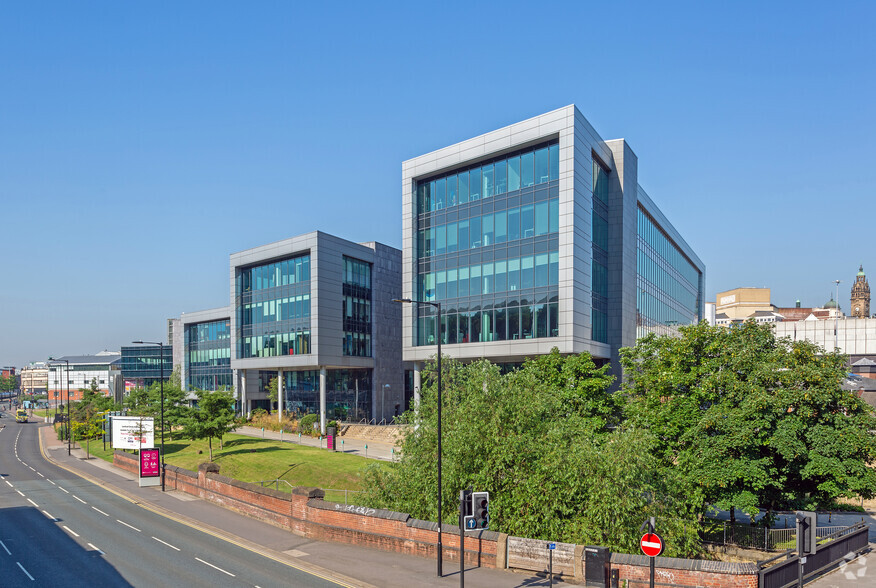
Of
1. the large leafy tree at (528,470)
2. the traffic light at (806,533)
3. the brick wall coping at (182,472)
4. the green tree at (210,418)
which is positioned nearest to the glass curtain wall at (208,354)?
the green tree at (210,418)

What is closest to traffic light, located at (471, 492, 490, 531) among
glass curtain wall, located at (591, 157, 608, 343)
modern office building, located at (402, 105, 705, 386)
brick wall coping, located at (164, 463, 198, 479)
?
brick wall coping, located at (164, 463, 198, 479)

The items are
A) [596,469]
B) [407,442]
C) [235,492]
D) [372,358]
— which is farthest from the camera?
[372,358]

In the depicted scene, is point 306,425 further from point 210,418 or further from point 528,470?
point 528,470

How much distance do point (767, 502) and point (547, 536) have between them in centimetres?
1222

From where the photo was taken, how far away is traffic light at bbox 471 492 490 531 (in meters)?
20.4

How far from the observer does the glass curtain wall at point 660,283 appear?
215 ft

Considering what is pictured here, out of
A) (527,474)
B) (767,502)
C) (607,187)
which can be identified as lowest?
(767,502)

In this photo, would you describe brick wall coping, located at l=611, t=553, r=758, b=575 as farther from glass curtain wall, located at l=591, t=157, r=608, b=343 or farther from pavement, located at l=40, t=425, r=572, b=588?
glass curtain wall, located at l=591, t=157, r=608, b=343

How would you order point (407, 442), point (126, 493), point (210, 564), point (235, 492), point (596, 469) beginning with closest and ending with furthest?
point (596, 469) → point (210, 564) → point (407, 442) → point (235, 492) → point (126, 493)

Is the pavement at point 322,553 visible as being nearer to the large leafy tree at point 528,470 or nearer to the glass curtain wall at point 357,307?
the large leafy tree at point 528,470

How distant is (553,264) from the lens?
49.4 meters

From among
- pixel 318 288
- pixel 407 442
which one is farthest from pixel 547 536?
pixel 318 288

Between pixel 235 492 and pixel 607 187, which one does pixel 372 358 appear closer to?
pixel 607 187

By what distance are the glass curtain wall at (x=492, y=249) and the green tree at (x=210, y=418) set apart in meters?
18.9
